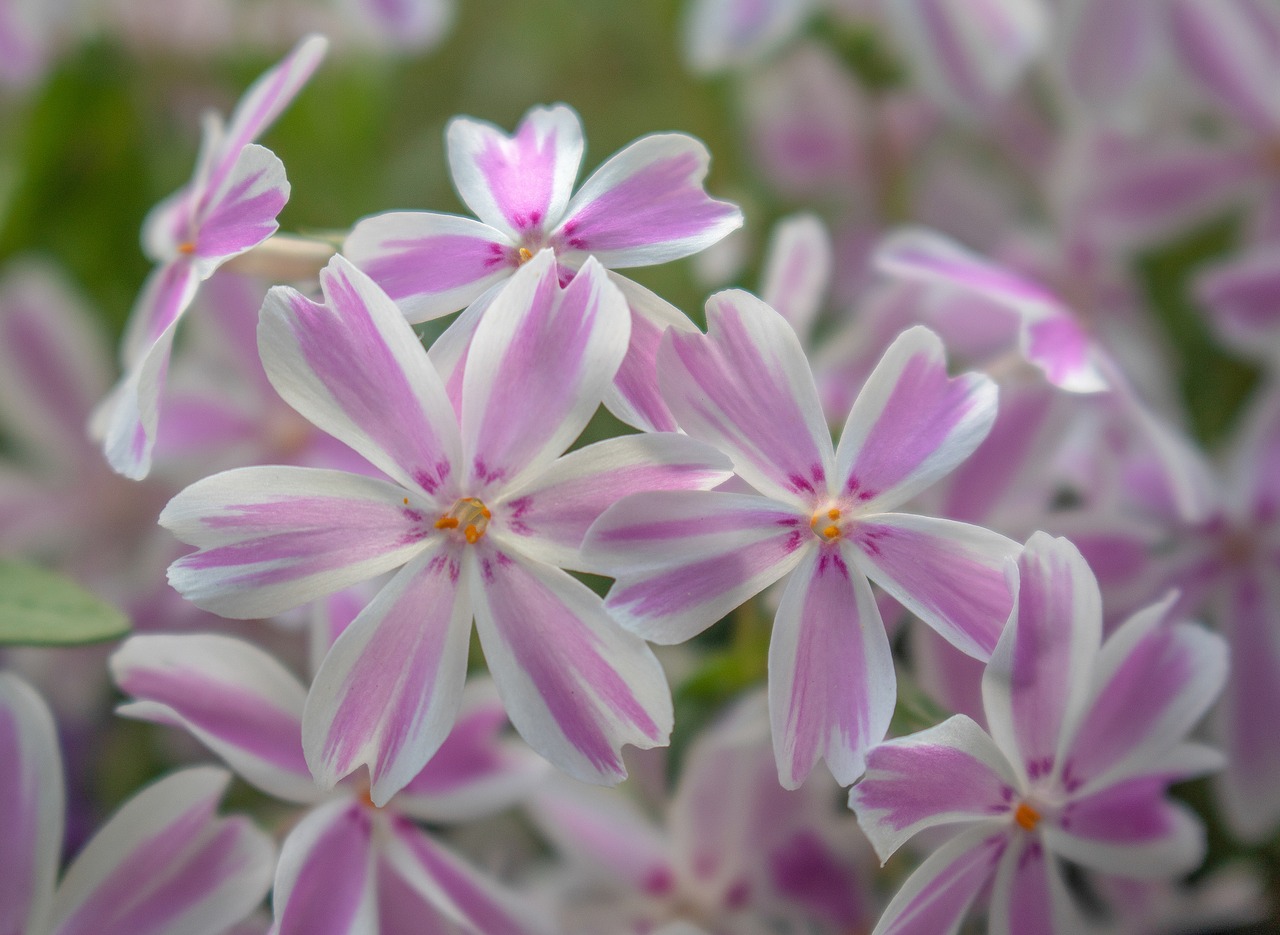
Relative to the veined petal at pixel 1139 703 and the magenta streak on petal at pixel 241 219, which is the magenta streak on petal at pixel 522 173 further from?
the veined petal at pixel 1139 703

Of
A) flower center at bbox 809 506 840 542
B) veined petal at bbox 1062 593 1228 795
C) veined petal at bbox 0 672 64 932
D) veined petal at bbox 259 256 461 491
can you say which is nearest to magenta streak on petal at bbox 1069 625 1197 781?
veined petal at bbox 1062 593 1228 795

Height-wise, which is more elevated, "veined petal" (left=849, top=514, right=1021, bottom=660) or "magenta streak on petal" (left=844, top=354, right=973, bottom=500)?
"magenta streak on petal" (left=844, top=354, right=973, bottom=500)

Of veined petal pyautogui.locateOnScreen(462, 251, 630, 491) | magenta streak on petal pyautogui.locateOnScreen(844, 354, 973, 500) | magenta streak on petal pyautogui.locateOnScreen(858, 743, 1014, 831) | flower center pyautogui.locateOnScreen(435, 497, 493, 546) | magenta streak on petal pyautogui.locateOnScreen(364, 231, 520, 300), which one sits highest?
magenta streak on petal pyautogui.locateOnScreen(364, 231, 520, 300)

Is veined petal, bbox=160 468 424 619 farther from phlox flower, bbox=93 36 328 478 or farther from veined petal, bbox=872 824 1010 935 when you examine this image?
veined petal, bbox=872 824 1010 935

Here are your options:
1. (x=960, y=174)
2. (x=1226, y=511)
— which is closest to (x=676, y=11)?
(x=960, y=174)

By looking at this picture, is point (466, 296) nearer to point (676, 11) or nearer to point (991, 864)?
point (991, 864)

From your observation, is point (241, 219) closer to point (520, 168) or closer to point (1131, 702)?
point (520, 168)
